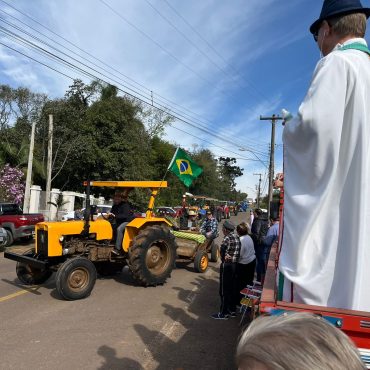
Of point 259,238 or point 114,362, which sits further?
point 259,238

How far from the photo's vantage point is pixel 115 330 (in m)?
5.71

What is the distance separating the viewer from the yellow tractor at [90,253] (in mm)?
7371

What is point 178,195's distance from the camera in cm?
4478

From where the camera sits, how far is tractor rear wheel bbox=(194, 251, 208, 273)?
10625 millimetres

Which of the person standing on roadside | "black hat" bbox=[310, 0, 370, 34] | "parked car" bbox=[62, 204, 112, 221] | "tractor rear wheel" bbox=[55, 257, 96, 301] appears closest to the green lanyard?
"black hat" bbox=[310, 0, 370, 34]

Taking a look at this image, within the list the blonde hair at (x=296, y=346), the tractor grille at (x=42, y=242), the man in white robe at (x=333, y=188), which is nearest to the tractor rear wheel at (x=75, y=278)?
the tractor grille at (x=42, y=242)

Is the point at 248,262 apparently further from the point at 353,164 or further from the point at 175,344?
the point at 353,164

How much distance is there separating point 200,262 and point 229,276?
12.3 feet

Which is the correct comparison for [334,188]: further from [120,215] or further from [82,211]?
[82,211]

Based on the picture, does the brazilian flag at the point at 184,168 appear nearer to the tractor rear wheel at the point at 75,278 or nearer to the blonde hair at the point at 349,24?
the tractor rear wheel at the point at 75,278

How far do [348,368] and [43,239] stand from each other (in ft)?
25.6

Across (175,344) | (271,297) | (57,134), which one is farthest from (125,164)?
(271,297)

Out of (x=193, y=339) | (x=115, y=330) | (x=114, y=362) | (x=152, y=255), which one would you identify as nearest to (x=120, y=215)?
(x=152, y=255)

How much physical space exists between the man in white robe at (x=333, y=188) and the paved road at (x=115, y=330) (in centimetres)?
175
